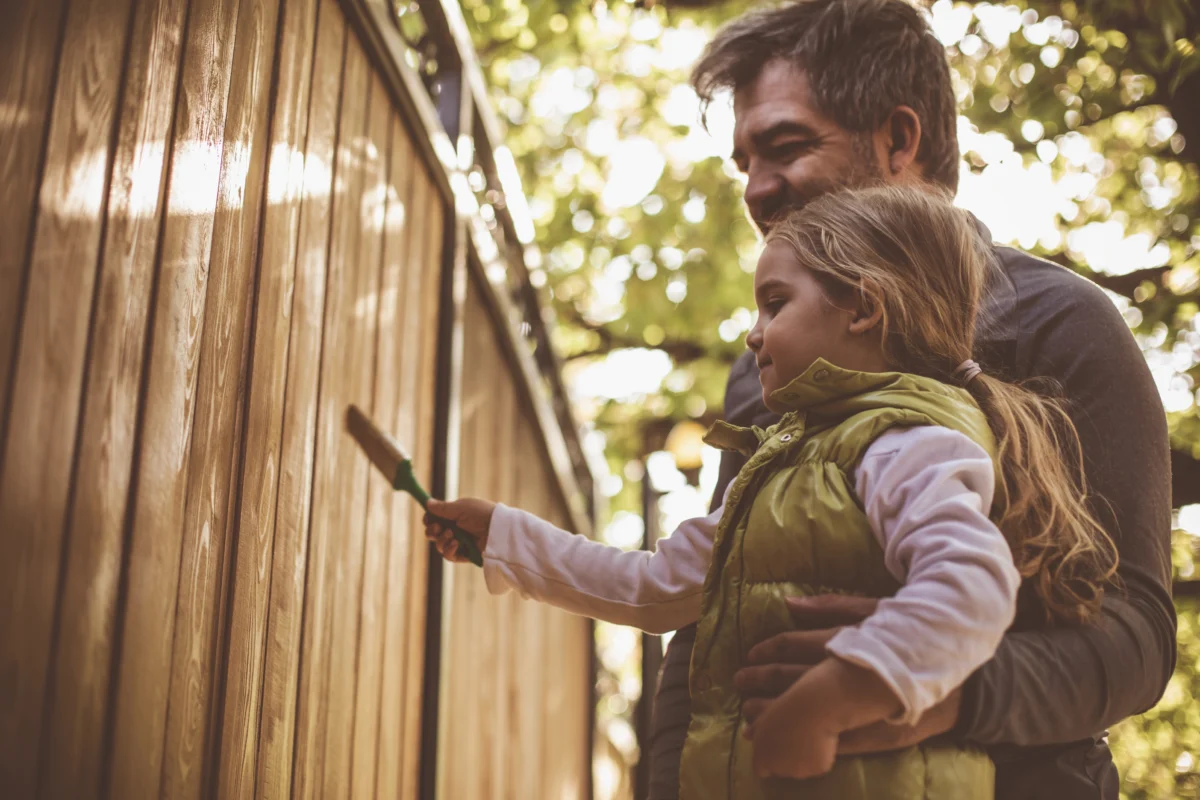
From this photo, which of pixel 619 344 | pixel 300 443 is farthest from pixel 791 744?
pixel 619 344

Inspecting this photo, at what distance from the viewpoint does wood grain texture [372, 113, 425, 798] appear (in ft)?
7.95

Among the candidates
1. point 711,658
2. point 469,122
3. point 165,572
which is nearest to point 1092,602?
point 711,658

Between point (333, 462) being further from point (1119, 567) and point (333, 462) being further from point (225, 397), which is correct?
point (1119, 567)

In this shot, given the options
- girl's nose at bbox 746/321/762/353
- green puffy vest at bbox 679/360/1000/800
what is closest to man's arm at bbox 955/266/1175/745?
green puffy vest at bbox 679/360/1000/800

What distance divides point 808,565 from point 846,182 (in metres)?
1.14

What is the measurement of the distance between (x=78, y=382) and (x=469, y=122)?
242 centimetres

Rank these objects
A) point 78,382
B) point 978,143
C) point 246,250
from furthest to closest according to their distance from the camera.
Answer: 1. point 978,143
2. point 246,250
3. point 78,382

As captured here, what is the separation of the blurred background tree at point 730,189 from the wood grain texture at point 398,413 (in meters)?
0.84

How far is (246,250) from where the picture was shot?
67.7 inches

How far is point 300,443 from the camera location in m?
1.96

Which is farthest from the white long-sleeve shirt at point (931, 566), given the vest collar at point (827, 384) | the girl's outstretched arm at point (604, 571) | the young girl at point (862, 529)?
the girl's outstretched arm at point (604, 571)

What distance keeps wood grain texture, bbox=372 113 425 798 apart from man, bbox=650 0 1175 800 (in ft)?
2.09

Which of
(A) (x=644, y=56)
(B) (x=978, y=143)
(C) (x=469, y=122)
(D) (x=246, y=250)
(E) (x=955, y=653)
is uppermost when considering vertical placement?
(A) (x=644, y=56)

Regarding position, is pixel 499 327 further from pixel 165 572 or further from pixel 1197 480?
pixel 1197 480
